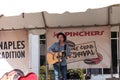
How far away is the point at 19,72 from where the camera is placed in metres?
8.10

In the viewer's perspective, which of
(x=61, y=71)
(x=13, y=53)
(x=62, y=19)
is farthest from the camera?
(x=13, y=53)

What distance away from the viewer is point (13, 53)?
8.22 metres

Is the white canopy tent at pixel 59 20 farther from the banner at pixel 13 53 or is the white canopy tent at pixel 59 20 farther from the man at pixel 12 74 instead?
the man at pixel 12 74

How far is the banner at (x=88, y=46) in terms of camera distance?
25.7 ft

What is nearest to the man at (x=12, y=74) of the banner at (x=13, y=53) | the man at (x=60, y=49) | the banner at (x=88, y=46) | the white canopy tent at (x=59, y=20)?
the banner at (x=13, y=53)

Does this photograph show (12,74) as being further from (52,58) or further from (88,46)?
(88,46)

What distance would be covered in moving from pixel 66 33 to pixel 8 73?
1584 millimetres

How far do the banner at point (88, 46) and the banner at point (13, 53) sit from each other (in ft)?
2.19

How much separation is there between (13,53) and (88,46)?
1.71 metres

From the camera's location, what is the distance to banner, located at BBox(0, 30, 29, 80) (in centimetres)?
813

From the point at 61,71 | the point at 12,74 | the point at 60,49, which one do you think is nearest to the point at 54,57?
the point at 60,49

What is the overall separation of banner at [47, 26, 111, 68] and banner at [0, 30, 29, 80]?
2.19ft

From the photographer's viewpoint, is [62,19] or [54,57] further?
[54,57]

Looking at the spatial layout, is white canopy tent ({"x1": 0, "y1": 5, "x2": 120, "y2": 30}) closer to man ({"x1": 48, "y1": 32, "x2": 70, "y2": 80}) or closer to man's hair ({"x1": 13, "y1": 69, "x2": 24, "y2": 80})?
man ({"x1": 48, "y1": 32, "x2": 70, "y2": 80})
